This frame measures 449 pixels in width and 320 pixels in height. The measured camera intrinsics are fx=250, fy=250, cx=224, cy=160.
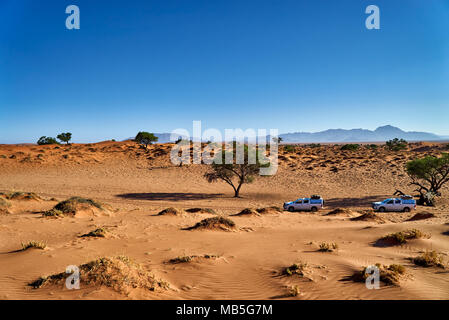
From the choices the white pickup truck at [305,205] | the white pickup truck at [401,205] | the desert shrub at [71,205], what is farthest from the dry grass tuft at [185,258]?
the white pickup truck at [401,205]

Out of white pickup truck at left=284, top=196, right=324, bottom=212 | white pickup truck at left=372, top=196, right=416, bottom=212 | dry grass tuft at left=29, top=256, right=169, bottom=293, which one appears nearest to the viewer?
dry grass tuft at left=29, top=256, right=169, bottom=293

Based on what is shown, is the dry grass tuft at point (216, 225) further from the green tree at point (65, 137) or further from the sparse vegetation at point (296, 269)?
the green tree at point (65, 137)

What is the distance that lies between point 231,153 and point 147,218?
58.9 feet

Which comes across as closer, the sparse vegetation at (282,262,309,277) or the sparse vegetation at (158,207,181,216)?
the sparse vegetation at (282,262,309,277)

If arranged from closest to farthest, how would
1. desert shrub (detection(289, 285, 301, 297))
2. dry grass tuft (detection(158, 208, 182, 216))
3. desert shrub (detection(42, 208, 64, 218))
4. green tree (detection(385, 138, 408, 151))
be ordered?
desert shrub (detection(289, 285, 301, 297)), desert shrub (detection(42, 208, 64, 218)), dry grass tuft (detection(158, 208, 182, 216)), green tree (detection(385, 138, 408, 151))

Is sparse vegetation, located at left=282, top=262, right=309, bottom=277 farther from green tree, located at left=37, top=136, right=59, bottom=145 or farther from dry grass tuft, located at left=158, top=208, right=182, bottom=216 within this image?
green tree, located at left=37, top=136, right=59, bottom=145

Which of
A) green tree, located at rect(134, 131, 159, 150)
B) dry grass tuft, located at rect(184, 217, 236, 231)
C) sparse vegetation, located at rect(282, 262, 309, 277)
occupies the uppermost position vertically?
green tree, located at rect(134, 131, 159, 150)

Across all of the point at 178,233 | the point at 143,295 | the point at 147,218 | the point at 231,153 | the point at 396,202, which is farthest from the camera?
the point at 231,153

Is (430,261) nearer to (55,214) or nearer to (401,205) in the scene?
(401,205)

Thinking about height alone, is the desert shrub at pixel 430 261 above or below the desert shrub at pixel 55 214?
above

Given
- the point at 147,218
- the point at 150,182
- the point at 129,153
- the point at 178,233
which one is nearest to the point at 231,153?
the point at 150,182

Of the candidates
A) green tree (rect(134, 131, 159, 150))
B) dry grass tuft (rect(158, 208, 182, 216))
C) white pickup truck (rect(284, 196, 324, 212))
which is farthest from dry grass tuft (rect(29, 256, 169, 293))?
→ green tree (rect(134, 131, 159, 150))
